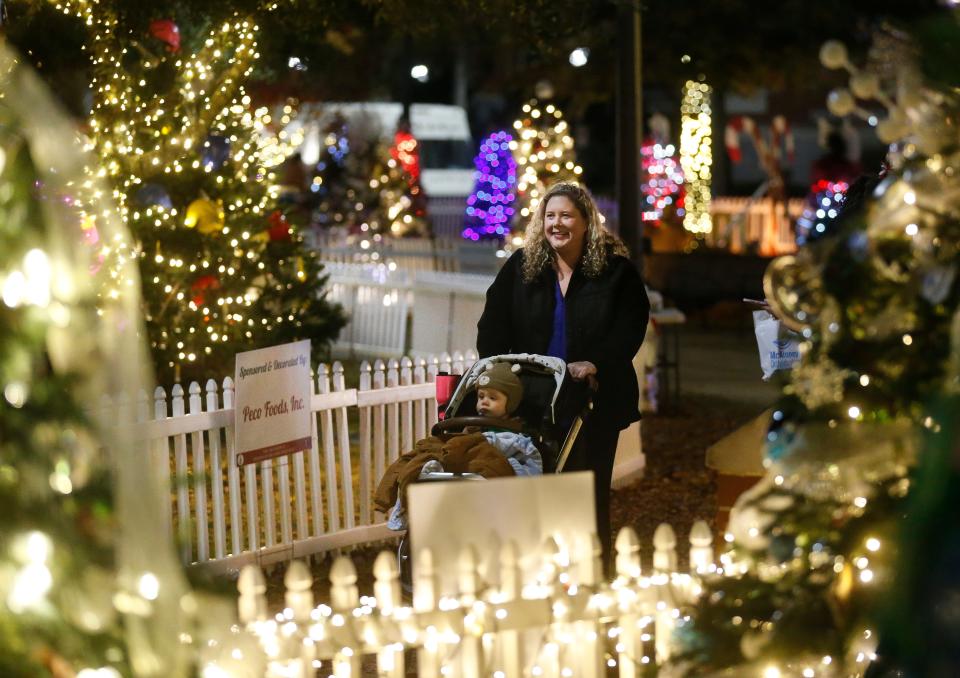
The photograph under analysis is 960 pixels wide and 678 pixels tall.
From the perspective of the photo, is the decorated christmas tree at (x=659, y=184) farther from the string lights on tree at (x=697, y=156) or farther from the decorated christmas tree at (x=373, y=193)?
the decorated christmas tree at (x=373, y=193)

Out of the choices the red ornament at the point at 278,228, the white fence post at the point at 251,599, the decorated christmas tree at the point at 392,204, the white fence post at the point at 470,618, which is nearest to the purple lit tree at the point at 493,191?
the decorated christmas tree at the point at 392,204

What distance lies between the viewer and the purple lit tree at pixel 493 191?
70.8 feet

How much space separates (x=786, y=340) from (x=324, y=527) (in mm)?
3042

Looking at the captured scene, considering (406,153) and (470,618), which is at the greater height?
(406,153)

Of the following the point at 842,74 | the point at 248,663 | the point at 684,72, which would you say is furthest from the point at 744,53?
the point at 248,663

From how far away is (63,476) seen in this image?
2.80 meters

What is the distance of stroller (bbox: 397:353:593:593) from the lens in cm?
620

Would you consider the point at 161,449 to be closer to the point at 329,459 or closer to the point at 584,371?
the point at 329,459

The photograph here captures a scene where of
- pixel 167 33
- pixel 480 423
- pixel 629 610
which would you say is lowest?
pixel 629 610

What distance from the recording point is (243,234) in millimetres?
10820

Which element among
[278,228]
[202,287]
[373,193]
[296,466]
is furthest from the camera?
[373,193]

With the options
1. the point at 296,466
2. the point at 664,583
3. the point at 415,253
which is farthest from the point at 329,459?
the point at 415,253

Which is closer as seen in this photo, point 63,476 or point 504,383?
point 63,476

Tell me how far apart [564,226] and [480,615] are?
9.40ft
